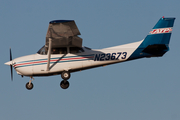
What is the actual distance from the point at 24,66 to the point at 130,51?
608 cm

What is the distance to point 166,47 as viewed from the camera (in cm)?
1845

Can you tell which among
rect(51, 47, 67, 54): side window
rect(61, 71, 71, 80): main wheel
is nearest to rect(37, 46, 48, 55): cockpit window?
rect(51, 47, 67, 54): side window

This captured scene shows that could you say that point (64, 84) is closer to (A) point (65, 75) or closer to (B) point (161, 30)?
(A) point (65, 75)

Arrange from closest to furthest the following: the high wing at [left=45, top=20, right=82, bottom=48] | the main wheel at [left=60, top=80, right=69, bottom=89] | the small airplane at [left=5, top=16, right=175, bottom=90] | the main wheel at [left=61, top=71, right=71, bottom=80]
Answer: the high wing at [left=45, top=20, right=82, bottom=48] → the main wheel at [left=61, top=71, right=71, bottom=80] → the small airplane at [left=5, top=16, right=175, bottom=90] → the main wheel at [left=60, top=80, right=69, bottom=89]

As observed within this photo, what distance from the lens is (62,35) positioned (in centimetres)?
1662

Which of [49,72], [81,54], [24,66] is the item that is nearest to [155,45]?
[81,54]

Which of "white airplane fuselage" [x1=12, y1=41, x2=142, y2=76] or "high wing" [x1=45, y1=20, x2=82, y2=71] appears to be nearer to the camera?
"high wing" [x1=45, y1=20, x2=82, y2=71]

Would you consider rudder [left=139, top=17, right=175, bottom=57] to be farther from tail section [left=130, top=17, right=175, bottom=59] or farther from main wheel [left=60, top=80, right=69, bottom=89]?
main wheel [left=60, top=80, right=69, bottom=89]

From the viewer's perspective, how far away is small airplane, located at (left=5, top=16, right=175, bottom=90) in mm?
18422

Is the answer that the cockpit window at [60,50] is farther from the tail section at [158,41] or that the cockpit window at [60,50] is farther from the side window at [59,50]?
the tail section at [158,41]

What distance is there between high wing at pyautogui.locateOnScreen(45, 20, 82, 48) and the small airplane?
384 mm

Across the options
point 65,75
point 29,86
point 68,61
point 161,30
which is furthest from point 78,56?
point 161,30

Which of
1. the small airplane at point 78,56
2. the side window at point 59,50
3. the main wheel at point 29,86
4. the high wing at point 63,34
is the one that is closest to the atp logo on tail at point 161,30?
the small airplane at point 78,56

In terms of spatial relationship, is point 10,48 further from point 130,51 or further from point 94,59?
point 130,51
